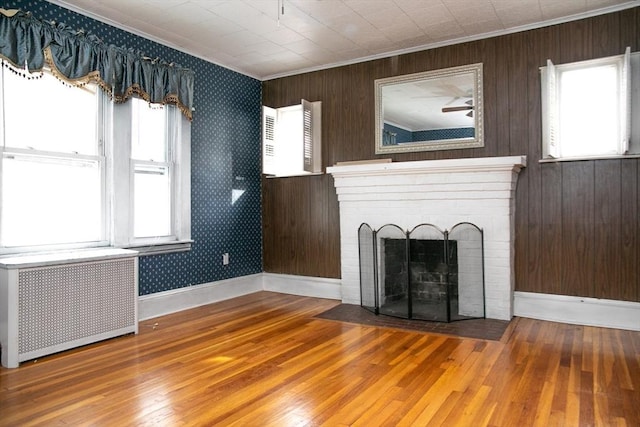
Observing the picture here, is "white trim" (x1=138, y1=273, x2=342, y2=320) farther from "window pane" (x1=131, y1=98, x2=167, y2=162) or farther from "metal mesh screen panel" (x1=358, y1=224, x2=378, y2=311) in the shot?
"window pane" (x1=131, y1=98, x2=167, y2=162)

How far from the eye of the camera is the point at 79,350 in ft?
10.9

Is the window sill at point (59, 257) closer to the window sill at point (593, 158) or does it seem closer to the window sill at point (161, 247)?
the window sill at point (161, 247)

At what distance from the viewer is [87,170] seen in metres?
3.87

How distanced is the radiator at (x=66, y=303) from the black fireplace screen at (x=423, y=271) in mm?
2223

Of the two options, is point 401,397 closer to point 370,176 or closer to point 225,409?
point 225,409

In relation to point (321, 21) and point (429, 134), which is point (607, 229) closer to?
point (429, 134)

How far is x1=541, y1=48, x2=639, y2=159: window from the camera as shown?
145 inches

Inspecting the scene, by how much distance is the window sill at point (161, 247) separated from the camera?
13.7 feet

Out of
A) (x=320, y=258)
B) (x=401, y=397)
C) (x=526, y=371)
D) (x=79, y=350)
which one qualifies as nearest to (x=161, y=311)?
(x=79, y=350)

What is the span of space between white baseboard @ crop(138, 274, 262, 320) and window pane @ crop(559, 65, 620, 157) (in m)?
3.62

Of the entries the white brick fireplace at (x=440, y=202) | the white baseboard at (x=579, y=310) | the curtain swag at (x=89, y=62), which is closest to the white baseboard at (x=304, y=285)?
the white brick fireplace at (x=440, y=202)

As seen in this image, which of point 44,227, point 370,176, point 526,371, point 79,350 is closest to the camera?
point 526,371

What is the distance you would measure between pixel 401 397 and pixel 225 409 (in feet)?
3.09

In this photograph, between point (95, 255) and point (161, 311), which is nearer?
point (95, 255)
